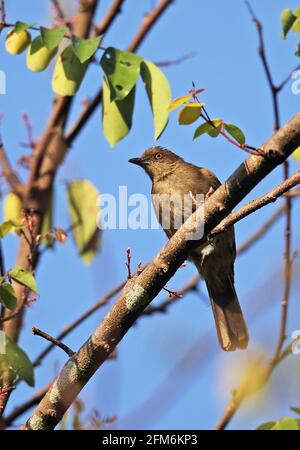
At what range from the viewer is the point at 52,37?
14.1 feet

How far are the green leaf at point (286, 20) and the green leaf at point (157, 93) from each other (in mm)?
627

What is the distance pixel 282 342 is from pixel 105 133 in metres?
1.47

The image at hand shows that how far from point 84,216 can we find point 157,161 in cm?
120

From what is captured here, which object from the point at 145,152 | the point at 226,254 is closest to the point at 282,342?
the point at 226,254

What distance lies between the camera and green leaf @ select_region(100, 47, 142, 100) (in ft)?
14.1

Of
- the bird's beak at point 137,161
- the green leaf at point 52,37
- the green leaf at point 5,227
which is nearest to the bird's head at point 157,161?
the bird's beak at point 137,161

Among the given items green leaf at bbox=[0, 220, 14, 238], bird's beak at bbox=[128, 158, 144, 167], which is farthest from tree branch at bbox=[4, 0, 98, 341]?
green leaf at bbox=[0, 220, 14, 238]

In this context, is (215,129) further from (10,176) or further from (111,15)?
(111,15)

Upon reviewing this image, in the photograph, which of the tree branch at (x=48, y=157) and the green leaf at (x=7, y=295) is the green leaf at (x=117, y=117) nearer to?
the green leaf at (x=7, y=295)

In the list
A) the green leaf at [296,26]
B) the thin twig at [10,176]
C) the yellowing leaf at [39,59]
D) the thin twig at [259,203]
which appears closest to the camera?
the thin twig at [259,203]

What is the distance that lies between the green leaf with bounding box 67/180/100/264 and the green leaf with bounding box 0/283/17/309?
6.45 feet

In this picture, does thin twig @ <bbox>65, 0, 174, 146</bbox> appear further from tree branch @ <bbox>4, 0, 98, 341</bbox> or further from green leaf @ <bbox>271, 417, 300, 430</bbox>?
green leaf @ <bbox>271, 417, 300, 430</bbox>

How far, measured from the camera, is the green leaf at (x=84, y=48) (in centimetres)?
416
